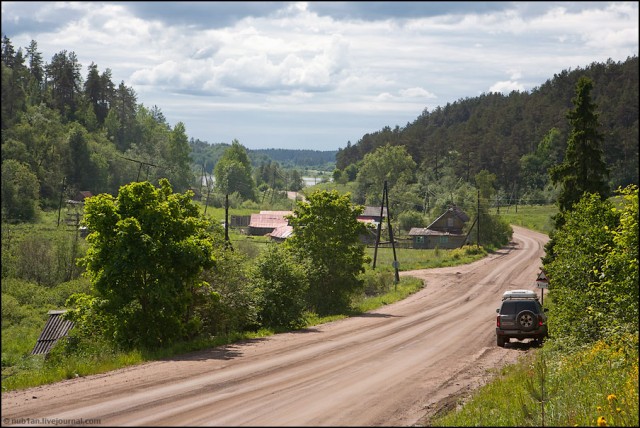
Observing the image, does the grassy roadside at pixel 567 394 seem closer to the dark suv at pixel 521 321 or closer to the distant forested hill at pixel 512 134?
the dark suv at pixel 521 321

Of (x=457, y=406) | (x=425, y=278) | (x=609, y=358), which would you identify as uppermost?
(x=609, y=358)

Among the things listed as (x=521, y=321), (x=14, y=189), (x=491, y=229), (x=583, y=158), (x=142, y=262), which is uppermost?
(x=583, y=158)

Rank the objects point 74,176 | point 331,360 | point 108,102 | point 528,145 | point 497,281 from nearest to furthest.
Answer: point 331,360, point 497,281, point 74,176, point 528,145, point 108,102

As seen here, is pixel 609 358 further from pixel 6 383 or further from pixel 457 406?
pixel 6 383

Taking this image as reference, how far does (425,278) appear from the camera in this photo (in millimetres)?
68188

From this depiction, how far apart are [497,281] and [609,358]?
48250 millimetres

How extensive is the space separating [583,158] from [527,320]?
13.5 m

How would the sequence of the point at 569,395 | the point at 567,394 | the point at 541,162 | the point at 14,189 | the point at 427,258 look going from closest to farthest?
1. the point at 569,395
2. the point at 567,394
3. the point at 14,189
4. the point at 427,258
5. the point at 541,162

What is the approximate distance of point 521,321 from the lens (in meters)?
29.0

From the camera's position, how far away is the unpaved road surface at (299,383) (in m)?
15.0

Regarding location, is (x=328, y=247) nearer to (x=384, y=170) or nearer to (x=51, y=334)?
(x=51, y=334)

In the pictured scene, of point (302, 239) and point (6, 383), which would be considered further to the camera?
point (302, 239)

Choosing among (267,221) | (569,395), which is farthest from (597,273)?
(267,221)

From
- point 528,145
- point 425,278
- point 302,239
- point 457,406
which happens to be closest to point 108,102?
point 528,145
